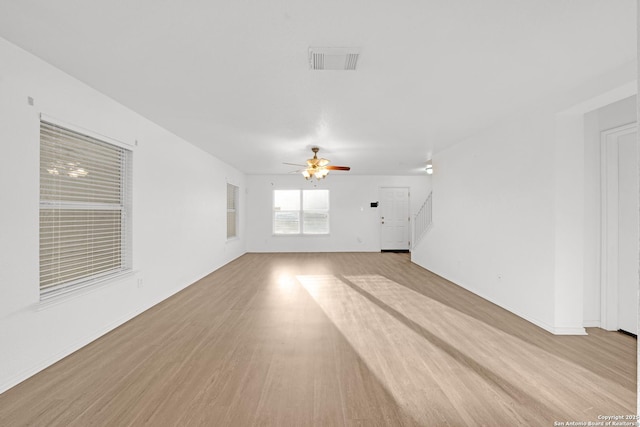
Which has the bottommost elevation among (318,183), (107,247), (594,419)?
(594,419)

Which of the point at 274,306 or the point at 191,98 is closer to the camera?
the point at 191,98

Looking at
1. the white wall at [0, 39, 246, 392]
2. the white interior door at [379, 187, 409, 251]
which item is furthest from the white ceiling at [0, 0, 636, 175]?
the white interior door at [379, 187, 409, 251]

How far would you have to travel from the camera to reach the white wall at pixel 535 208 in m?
2.93

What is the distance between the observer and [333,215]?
8.84m

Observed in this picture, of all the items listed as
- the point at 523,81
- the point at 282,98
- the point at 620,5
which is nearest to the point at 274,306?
the point at 282,98

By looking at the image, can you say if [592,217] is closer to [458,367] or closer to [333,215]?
[458,367]

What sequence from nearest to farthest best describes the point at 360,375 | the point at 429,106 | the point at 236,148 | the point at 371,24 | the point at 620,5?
the point at 620,5, the point at 371,24, the point at 360,375, the point at 429,106, the point at 236,148

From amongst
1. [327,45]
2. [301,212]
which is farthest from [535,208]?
[301,212]

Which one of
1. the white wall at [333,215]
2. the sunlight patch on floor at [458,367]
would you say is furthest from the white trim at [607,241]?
the white wall at [333,215]

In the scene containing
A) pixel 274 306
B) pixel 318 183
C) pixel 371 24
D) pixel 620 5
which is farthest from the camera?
pixel 318 183

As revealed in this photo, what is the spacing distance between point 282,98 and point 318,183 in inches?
233

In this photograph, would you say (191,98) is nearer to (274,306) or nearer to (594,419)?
(274,306)

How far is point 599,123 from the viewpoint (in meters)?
3.09

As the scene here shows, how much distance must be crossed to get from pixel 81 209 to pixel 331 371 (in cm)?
276
